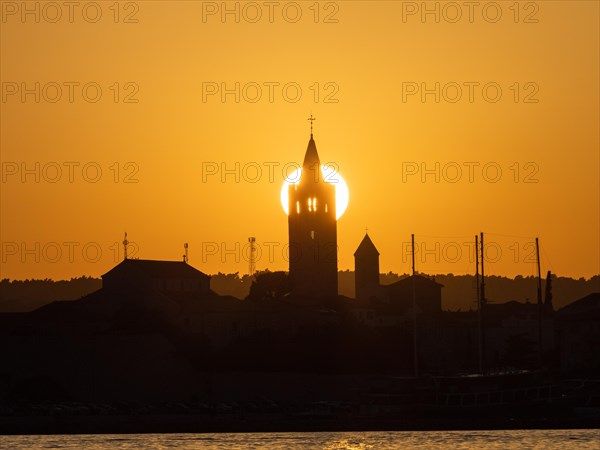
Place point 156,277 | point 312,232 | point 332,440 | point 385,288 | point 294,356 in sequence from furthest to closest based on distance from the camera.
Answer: point 385,288 < point 312,232 < point 156,277 < point 294,356 < point 332,440

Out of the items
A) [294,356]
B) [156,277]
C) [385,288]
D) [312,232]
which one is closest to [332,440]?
[294,356]

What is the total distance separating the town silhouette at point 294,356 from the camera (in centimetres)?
7925

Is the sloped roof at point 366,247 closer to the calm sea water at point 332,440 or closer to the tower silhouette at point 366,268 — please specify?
the tower silhouette at point 366,268

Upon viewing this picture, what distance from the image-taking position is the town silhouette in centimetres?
7925

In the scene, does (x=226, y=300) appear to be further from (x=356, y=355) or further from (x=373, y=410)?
(x=373, y=410)

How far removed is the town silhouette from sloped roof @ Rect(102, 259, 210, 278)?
0.14 m

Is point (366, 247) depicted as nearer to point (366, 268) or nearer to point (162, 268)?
point (366, 268)

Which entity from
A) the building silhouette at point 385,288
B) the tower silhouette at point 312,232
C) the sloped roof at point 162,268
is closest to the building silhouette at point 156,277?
the sloped roof at point 162,268

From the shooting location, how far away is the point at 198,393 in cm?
9075

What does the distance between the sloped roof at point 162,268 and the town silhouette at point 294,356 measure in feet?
0.47

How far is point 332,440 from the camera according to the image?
6831cm

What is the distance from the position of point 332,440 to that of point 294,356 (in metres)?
26.1

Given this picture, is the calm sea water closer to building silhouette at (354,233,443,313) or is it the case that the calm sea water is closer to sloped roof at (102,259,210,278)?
sloped roof at (102,259,210,278)

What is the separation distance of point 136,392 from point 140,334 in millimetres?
3781
